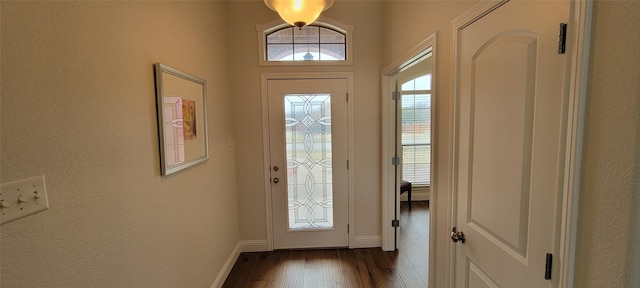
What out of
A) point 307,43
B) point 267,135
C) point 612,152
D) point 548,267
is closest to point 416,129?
point 307,43

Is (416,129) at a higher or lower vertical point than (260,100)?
lower

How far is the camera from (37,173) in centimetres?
82

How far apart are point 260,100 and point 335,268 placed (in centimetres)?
194

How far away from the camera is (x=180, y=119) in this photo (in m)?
1.67

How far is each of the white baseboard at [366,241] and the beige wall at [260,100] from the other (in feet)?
0.76

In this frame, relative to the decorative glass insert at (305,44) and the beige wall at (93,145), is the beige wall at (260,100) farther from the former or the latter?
the beige wall at (93,145)

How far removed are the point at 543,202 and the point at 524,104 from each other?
362 millimetres

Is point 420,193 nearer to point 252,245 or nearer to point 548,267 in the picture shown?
point 252,245

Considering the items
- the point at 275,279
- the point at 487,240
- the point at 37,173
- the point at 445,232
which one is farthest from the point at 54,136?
the point at 275,279

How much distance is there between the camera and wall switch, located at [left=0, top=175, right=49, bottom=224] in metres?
0.73

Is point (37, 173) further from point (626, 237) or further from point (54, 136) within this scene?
point (626, 237)

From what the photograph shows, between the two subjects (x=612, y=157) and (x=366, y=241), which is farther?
(x=366, y=241)

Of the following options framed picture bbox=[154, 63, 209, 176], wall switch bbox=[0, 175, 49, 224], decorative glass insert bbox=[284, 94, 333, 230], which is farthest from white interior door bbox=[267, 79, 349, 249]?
wall switch bbox=[0, 175, 49, 224]

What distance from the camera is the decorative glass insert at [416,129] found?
15.0 feet
